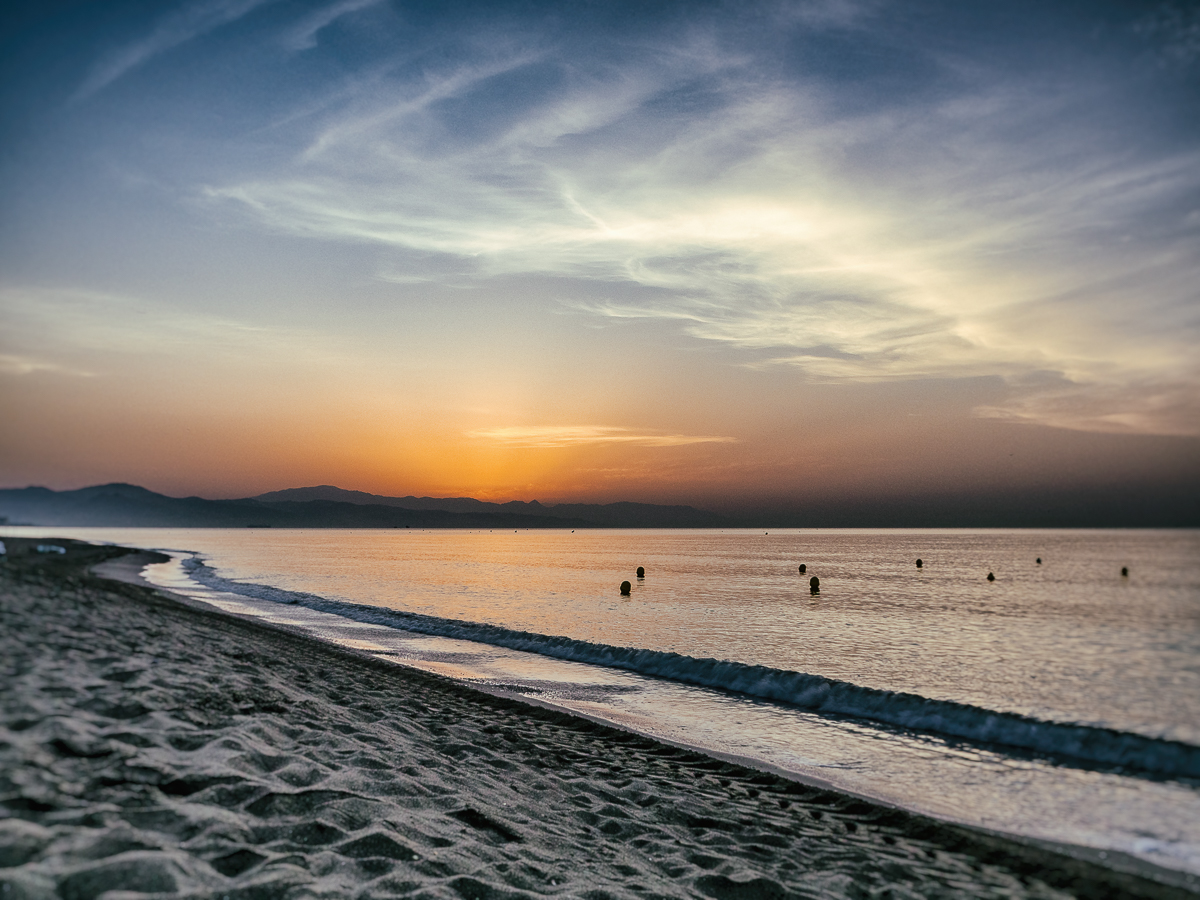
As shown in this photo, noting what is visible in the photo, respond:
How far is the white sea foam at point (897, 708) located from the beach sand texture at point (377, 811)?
5.60m

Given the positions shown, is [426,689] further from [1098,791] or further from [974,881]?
[1098,791]

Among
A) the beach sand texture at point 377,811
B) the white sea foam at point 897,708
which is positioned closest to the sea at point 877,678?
the white sea foam at point 897,708

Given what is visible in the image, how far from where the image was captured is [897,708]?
1337 cm

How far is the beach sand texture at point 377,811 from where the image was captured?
4.02 meters

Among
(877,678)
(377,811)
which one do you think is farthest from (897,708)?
(377,811)

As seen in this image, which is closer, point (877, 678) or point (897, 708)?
point (897, 708)

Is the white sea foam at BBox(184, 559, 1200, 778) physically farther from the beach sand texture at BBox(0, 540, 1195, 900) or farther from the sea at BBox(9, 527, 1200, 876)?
the beach sand texture at BBox(0, 540, 1195, 900)

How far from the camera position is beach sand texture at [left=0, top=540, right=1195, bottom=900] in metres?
4.02

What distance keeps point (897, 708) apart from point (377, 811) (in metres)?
11.5

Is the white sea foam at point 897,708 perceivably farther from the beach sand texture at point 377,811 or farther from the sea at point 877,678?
the beach sand texture at point 377,811

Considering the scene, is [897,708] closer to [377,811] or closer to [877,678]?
[877,678]

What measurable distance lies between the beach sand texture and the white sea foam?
560 cm

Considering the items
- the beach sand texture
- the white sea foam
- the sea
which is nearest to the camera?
the beach sand texture

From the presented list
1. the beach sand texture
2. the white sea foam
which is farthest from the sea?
the beach sand texture
